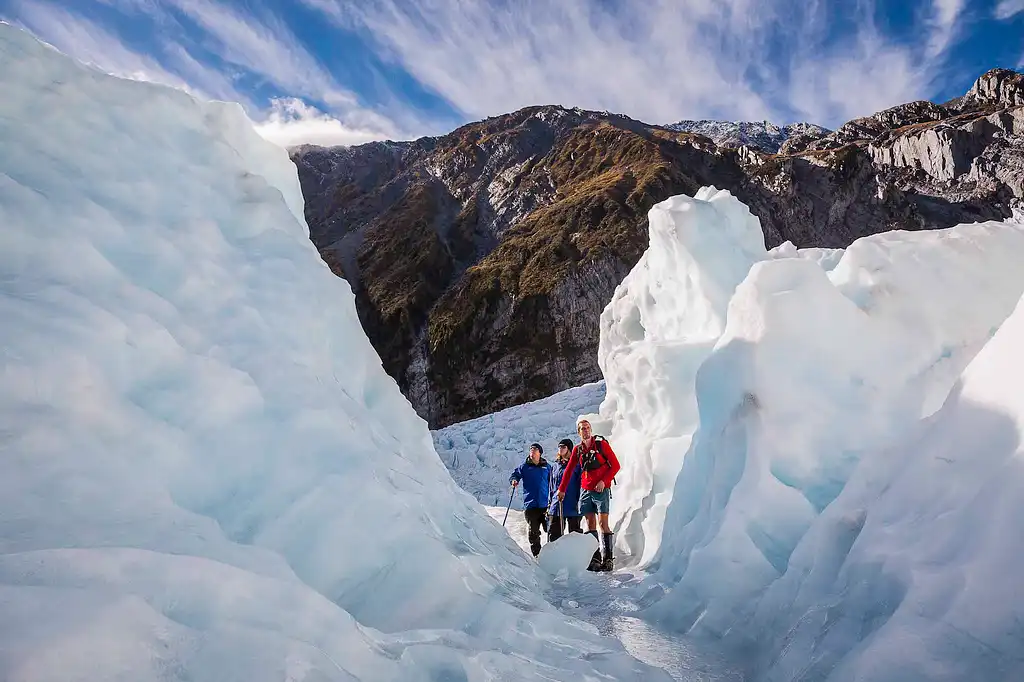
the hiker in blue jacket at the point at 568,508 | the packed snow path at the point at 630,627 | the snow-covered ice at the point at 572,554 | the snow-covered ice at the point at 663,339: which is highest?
the snow-covered ice at the point at 663,339

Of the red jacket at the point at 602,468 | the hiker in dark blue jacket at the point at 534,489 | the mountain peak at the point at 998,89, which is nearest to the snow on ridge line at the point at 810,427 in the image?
the red jacket at the point at 602,468

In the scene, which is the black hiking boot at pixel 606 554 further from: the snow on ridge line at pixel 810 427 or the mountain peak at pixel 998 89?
the mountain peak at pixel 998 89

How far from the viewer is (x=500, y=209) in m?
76.9

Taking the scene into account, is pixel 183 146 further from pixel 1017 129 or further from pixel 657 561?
pixel 1017 129

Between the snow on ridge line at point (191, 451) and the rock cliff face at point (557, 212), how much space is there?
138 ft

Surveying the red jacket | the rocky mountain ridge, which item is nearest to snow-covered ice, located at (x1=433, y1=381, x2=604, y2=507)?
the red jacket

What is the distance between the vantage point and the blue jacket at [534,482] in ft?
27.1

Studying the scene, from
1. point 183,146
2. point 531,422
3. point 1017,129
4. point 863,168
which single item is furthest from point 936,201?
point 183,146

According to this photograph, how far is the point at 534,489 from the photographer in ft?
27.3

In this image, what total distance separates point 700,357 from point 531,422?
11.1 metres

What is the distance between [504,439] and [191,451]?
16073mm

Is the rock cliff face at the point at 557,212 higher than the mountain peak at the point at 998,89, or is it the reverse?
the mountain peak at the point at 998,89

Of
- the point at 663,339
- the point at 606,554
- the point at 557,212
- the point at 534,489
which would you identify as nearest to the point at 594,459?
the point at 606,554

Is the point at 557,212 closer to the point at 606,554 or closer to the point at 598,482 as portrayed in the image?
the point at 598,482
